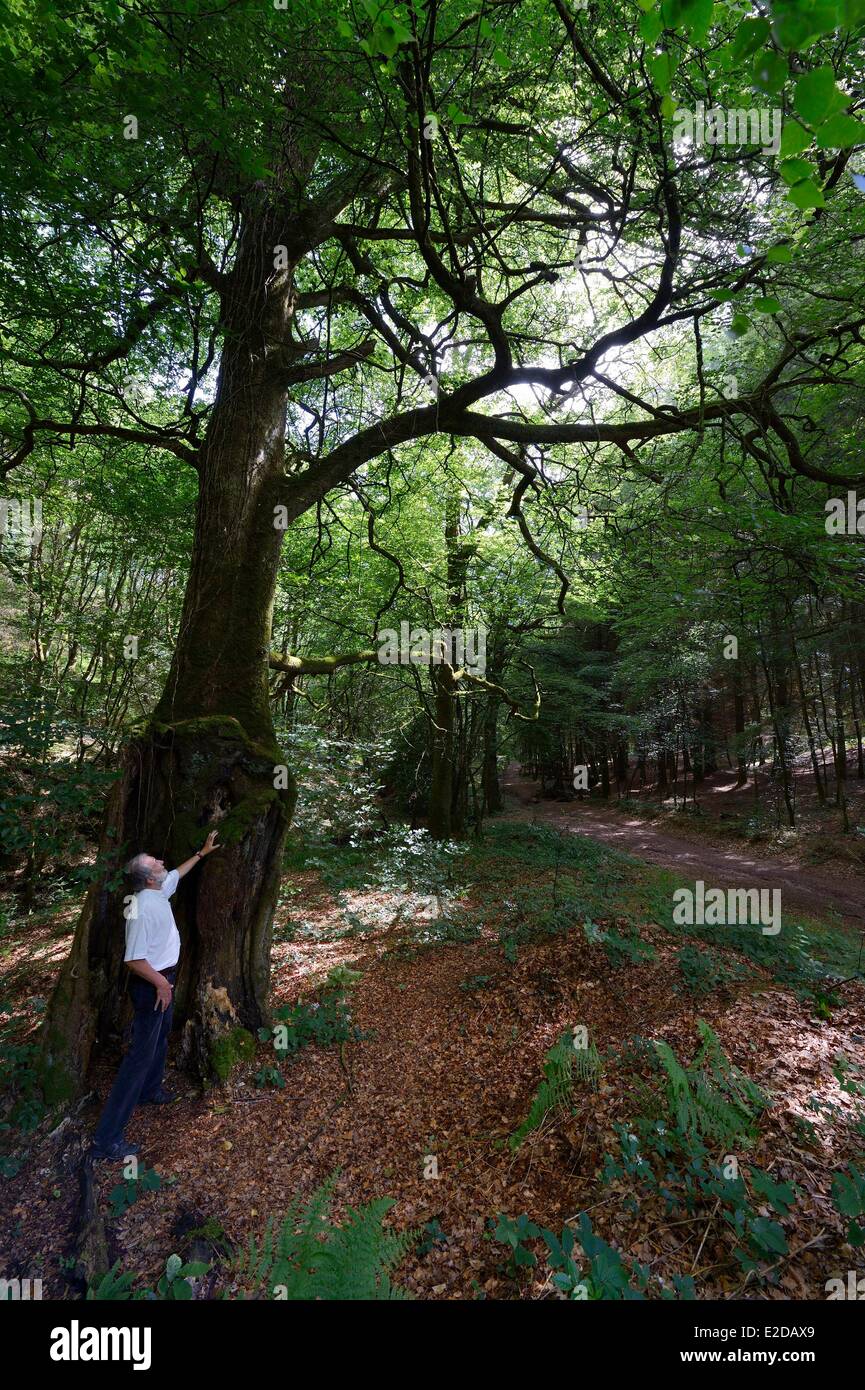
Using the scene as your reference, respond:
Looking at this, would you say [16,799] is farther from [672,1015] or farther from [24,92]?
[672,1015]

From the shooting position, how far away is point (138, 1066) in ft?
11.4

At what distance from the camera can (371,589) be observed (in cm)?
995

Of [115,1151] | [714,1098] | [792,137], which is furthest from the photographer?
[115,1151]

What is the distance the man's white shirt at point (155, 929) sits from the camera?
3521 millimetres

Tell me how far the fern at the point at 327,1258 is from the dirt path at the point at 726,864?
960 centimetres

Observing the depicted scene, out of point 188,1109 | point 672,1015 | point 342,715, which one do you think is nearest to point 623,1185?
point 672,1015

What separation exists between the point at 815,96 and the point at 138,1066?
212 inches

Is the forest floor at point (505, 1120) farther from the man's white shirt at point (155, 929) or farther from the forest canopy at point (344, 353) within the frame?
the man's white shirt at point (155, 929)

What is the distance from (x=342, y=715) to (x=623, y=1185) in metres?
10.8

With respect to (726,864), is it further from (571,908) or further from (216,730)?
(216,730)

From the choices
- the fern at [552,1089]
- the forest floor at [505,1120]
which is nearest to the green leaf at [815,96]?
the forest floor at [505,1120]

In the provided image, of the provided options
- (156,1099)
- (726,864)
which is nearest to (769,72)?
(156,1099)

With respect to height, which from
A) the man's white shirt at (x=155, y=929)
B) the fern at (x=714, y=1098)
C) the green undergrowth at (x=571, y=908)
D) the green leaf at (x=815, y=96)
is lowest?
the green undergrowth at (x=571, y=908)

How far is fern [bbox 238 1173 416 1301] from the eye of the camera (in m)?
2.40
